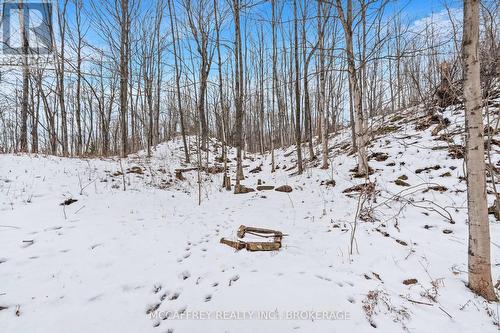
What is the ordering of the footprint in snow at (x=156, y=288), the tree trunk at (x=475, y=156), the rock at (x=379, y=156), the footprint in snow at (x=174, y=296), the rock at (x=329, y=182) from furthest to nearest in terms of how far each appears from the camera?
the rock at (x=379, y=156), the rock at (x=329, y=182), the footprint in snow at (x=156, y=288), the footprint in snow at (x=174, y=296), the tree trunk at (x=475, y=156)

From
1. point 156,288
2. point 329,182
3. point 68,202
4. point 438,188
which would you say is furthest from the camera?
point 329,182

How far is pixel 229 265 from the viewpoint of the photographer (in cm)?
301

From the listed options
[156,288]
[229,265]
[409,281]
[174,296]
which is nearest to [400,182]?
[409,281]

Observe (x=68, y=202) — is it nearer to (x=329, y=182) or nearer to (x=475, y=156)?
(x=475, y=156)

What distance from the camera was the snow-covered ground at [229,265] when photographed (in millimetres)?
2049

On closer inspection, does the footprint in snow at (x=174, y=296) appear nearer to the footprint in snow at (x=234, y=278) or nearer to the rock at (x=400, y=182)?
the footprint in snow at (x=234, y=278)

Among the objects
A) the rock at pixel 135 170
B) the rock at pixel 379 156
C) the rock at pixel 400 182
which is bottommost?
the rock at pixel 400 182

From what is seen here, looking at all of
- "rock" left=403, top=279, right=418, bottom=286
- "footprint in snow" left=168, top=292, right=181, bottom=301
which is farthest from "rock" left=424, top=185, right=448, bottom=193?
"footprint in snow" left=168, top=292, right=181, bottom=301

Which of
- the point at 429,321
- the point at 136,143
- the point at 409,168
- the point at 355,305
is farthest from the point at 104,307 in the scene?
the point at 136,143

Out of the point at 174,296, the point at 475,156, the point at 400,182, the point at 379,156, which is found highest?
the point at 379,156

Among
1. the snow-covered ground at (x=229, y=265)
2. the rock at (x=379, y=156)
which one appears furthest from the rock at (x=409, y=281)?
the rock at (x=379, y=156)

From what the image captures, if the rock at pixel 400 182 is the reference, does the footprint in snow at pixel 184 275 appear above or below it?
below

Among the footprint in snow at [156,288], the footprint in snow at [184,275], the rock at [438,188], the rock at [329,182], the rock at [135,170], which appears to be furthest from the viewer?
the rock at [135,170]

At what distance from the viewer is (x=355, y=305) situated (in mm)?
2172
